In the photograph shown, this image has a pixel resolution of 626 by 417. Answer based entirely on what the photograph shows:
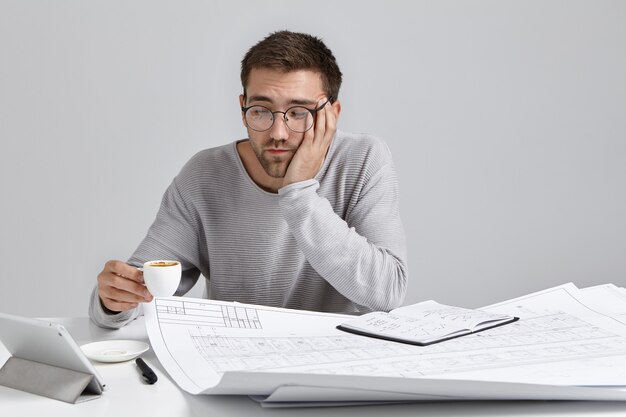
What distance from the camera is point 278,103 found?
167 centimetres

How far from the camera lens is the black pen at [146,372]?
1.03 m

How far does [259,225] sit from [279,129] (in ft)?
0.80

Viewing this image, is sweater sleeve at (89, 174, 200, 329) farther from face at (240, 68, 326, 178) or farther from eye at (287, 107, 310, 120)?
eye at (287, 107, 310, 120)

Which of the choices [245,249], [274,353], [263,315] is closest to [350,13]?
[245,249]

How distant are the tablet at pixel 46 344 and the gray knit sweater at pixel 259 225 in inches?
24.2

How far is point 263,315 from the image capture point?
1318mm

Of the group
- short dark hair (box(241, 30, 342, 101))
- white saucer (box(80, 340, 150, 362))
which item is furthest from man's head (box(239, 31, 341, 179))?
white saucer (box(80, 340, 150, 362))

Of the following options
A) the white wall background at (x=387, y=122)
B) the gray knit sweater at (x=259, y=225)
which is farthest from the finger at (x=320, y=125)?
the white wall background at (x=387, y=122)

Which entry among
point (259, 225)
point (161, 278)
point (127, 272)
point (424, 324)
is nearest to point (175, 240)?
point (259, 225)

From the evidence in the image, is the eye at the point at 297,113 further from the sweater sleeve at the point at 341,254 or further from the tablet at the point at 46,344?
the tablet at the point at 46,344

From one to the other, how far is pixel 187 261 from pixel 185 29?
1.56m

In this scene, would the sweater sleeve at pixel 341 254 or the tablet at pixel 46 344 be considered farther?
the sweater sleeve at pixel 341 254

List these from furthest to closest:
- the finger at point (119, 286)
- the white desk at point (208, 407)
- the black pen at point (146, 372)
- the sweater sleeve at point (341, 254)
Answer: the sweater sleeve at point (341, 254)
the finger at point (119, 286)
the black pen at point (146, 372)
the white desk at point (208, 407)

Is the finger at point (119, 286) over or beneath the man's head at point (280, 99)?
beneath
